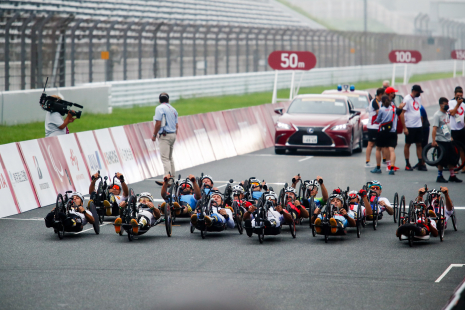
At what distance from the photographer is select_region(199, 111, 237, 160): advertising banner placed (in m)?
19.9

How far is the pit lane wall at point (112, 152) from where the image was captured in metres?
12.5

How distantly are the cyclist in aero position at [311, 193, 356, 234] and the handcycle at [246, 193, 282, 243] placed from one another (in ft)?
2.02

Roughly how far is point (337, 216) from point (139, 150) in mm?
7133

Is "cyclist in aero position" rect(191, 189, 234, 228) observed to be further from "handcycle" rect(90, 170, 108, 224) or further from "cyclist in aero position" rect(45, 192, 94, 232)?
"handcycle" rect(90, 170, 108, 224)

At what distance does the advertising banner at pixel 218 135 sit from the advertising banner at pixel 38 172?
690 centimetres

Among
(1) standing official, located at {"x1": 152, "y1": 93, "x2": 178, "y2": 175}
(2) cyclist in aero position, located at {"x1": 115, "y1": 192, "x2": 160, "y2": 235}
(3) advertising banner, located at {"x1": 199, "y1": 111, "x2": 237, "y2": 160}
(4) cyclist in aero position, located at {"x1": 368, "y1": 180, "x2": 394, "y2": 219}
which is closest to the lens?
(2) cyclist in aero position, located at {"x1": 115, "y1": 192, "x2": 160, "y2": 235}

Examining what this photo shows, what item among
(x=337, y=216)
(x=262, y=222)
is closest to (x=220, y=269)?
(x=262, y=222)

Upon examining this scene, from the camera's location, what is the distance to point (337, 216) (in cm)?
1033

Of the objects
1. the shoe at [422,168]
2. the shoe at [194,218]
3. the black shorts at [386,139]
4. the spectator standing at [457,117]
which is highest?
the spectator standing at [457,117]

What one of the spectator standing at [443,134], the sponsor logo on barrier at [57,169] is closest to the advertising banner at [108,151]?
the sponsor logo on barrier at [57,169]

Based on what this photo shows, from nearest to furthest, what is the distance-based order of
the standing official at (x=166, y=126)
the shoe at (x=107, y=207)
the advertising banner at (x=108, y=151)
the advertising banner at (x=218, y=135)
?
the shoe at (x=107, y=207), the advertising banner at (x=108, y=151), the standing official at (x=166, y=126), the advertising banner at (x=218, y=135)

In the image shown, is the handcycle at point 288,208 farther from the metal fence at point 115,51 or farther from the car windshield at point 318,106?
the metal fence at point 115,51

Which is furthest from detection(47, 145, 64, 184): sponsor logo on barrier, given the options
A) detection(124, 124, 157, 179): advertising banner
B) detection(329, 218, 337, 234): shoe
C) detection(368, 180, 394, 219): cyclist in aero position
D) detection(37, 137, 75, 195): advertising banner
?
detection(329, 218, 337, 234): shoe

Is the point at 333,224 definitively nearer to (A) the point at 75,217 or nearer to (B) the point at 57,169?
(A) the point at 75,217
